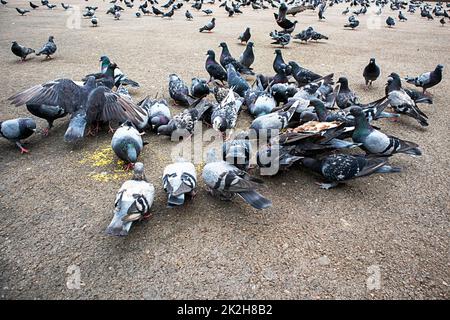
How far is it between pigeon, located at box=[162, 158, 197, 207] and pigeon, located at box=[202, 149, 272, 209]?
0.61 feet

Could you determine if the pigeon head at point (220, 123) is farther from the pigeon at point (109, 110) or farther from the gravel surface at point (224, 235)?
the pigeon at point (109, 110)

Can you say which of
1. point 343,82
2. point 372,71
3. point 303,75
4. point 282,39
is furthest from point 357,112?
point 282,39

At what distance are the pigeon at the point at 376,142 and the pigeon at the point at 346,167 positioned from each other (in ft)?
0.92

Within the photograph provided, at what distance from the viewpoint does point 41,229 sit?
2.45 meters

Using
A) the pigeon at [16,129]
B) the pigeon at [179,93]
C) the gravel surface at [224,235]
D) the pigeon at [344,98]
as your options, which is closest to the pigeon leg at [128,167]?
the gravel surface at [224,235]

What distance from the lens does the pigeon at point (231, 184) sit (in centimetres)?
250

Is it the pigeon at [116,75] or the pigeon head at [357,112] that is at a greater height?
the pigeon head at [357,112]

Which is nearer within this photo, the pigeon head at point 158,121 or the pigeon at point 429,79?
the pigeon head at point 158,121

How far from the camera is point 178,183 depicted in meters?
2.57

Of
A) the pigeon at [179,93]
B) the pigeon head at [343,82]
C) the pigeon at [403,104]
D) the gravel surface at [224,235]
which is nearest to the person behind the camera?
the gravel surface at [224,235]

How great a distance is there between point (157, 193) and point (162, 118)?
4.56ft

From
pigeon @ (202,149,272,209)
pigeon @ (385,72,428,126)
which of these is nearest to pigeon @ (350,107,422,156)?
pigeon @ (385,72,428,126)

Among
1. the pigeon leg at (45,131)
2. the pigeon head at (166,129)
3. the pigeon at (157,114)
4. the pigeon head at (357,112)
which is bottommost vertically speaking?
the pigeon leg at (45,131)
